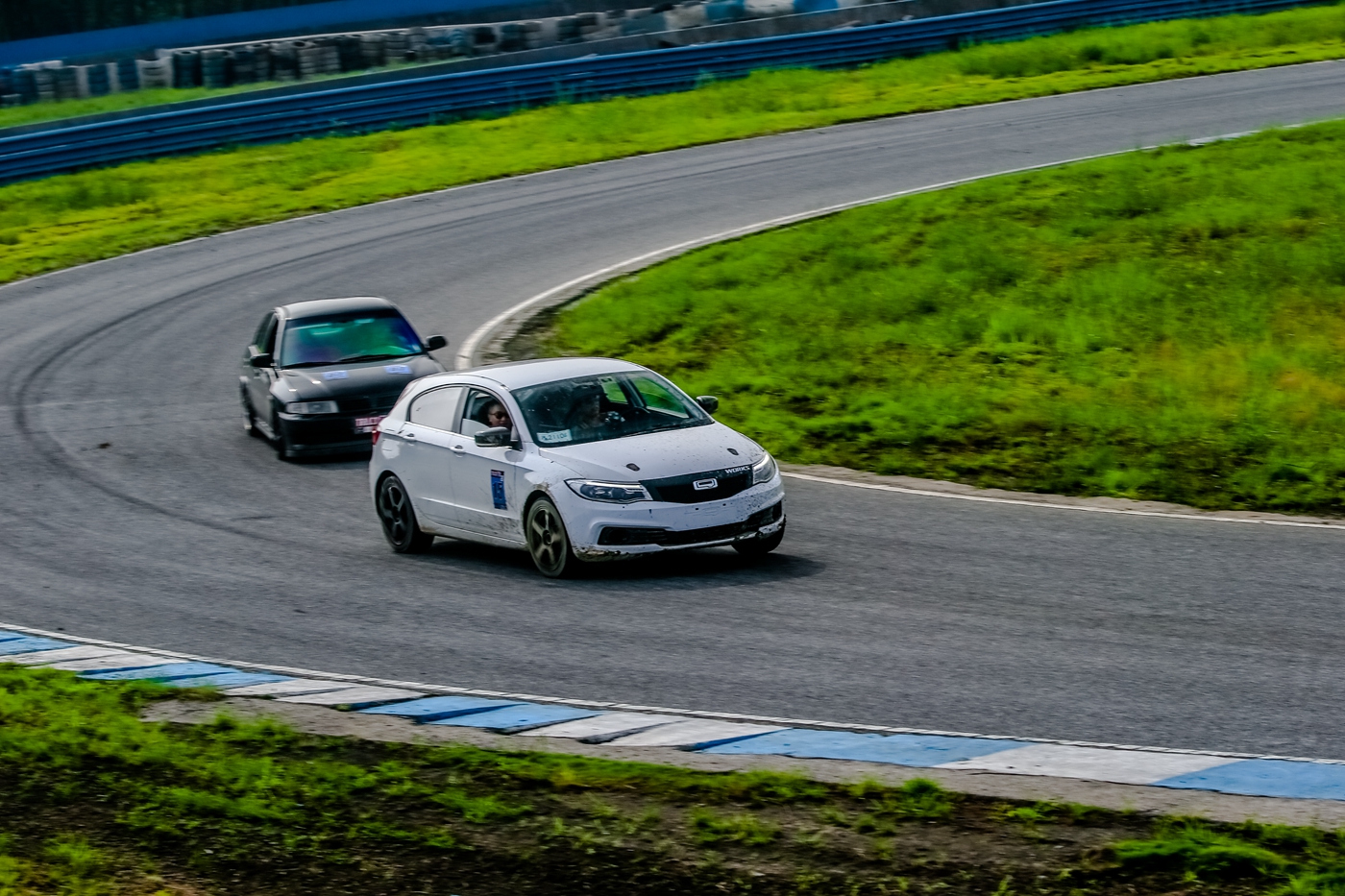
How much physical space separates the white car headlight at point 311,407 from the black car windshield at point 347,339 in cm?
89

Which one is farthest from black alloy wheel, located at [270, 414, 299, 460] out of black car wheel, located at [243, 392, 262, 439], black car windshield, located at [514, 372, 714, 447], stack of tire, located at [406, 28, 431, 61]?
stack of tire, located at [406, 28, 431, 61]

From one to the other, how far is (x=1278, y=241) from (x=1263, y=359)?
389cm

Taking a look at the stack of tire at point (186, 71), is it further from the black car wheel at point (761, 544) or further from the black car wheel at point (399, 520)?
the black car wheel at point (761, 544)

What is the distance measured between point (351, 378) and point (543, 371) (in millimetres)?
5056

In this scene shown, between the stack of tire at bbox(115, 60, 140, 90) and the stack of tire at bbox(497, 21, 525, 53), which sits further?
the stack of tire at bbox(115, 60, 140, 90)

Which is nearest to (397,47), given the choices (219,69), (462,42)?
(462,42)

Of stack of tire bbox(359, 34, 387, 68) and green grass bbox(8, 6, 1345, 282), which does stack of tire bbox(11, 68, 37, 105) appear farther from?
green grass bbox(8, 6, 1345, 282)

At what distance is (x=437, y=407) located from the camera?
46.0 ft

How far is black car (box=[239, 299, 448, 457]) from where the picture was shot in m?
17.7

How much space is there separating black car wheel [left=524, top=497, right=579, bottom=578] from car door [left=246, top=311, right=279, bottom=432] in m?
6.38

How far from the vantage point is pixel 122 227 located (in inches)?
1252

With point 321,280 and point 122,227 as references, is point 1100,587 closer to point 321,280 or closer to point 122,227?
point 321,280

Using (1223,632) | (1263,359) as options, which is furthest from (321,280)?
(1223,632)

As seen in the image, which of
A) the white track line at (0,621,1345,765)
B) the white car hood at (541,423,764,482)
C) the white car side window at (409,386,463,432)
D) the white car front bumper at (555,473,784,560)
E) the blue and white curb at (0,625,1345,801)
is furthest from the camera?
the white car side window at (409,386,463,432)
